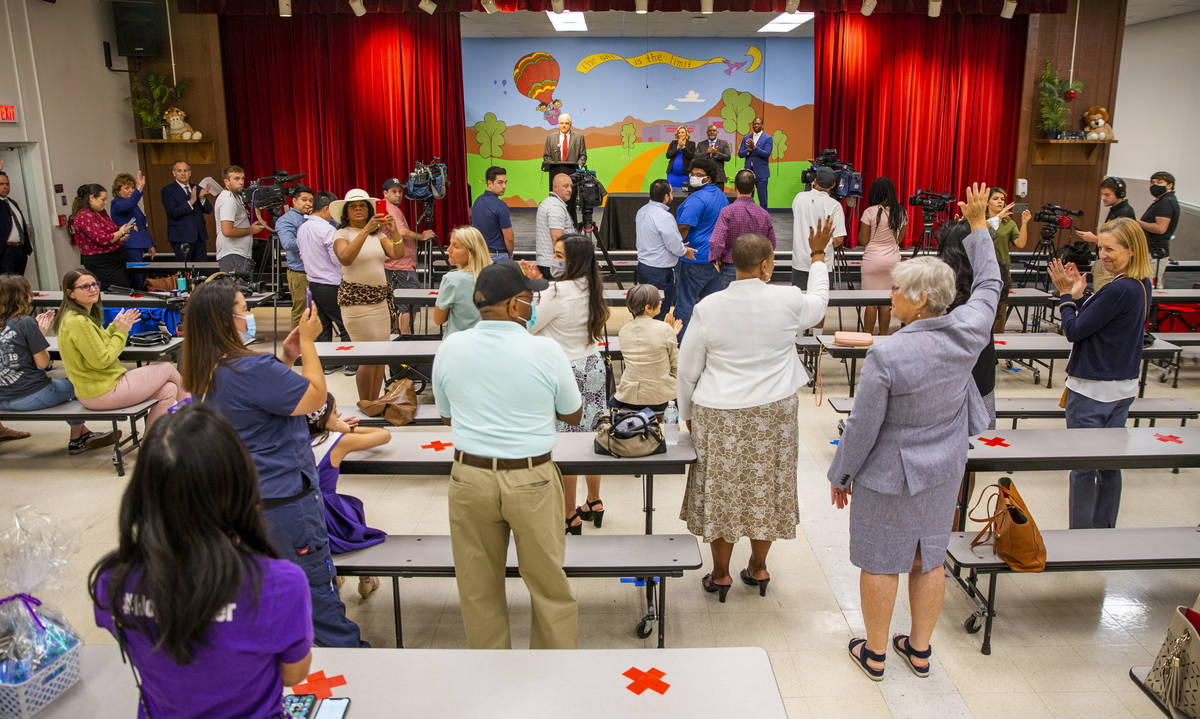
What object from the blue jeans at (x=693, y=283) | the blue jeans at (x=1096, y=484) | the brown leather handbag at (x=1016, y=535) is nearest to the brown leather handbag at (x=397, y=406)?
the brown leather handbag at (x=1016, y=535)

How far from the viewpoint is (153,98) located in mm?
10805

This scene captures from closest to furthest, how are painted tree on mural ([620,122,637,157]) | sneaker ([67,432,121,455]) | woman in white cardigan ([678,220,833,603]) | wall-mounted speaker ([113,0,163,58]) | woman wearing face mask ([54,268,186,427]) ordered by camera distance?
woman in white cardigan ([678,220,833,603]) < woman wearing face mask ([54,268,186,427]) < sneaker ([67,432,121,455]) < wall-mounted speaker ([113,0,163,58]) < painted tree on mural ([620,122,637,157])

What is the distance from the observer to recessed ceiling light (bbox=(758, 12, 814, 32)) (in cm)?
1351

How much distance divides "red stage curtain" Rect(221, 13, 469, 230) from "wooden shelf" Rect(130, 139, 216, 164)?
3.02ft

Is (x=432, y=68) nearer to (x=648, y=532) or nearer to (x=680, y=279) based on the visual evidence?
(x=680, y=279)

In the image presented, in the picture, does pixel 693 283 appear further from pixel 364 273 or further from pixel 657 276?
pixel 364 273

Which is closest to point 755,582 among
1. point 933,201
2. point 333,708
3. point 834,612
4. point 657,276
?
point 834,612

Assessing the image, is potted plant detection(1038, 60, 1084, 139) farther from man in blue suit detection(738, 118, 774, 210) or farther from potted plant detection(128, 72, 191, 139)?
potted plant detection(128, 72, 191, 139)

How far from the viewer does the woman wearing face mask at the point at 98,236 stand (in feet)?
25.3

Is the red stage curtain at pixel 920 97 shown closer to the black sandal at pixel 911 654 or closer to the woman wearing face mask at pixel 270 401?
the black sandal at pixel 911 654

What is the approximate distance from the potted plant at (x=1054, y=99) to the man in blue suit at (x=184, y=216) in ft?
36.0

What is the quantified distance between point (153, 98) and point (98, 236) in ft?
13.1

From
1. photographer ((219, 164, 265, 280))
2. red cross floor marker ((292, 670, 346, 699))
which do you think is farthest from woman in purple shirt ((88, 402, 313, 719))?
photographer ((219, 164, 265, 280))

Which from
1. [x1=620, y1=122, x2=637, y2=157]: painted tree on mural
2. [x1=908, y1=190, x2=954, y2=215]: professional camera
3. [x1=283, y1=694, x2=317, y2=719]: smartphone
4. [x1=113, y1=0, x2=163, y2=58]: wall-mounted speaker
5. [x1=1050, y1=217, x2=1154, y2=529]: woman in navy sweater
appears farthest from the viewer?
[x1=620, y1=122, x2=637, y2=157]: painted tree on mural
